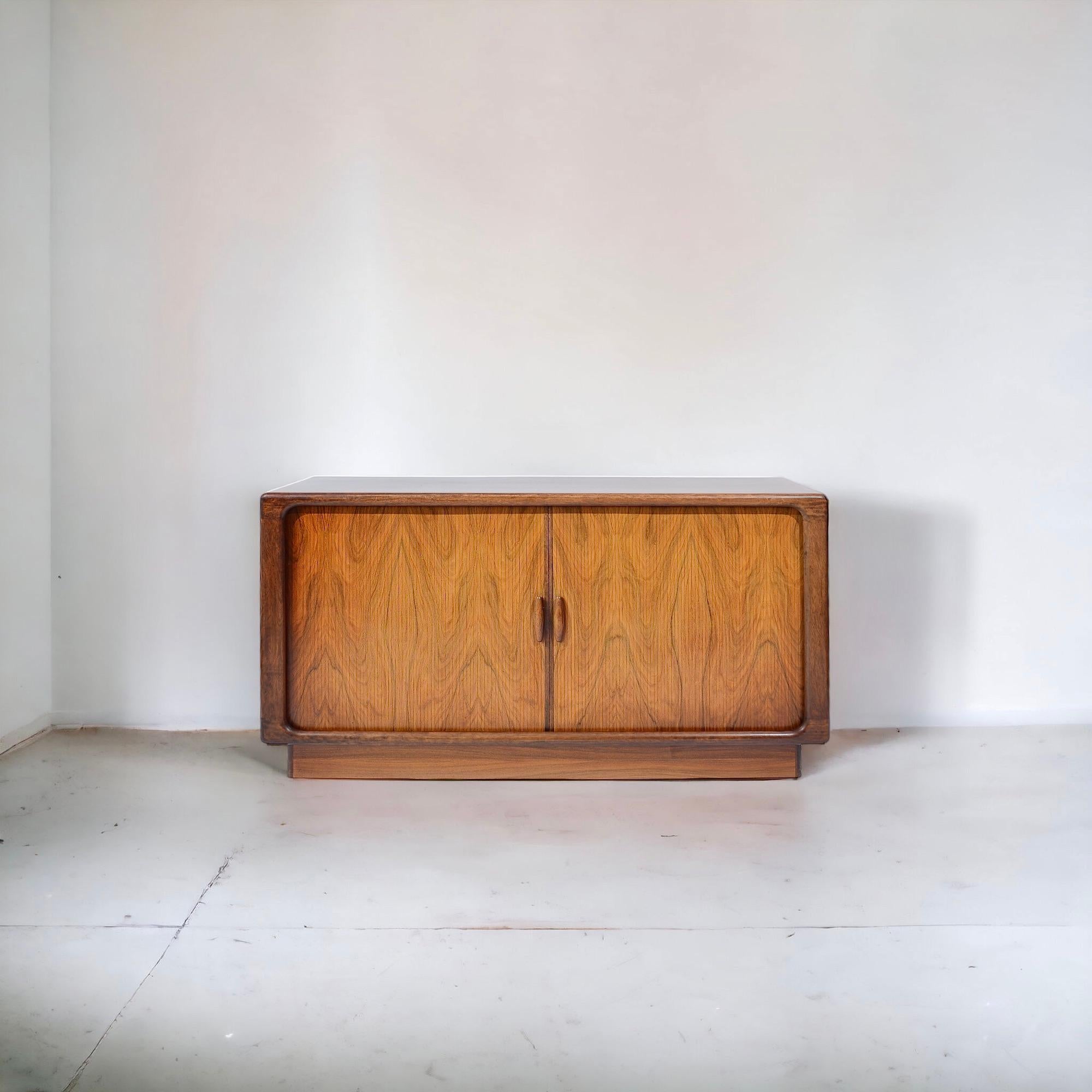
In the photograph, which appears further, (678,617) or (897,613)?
(897,613)

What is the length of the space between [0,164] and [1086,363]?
3115 mm

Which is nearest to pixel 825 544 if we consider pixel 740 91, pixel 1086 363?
pixel 1086 363

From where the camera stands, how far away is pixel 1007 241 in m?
2.73

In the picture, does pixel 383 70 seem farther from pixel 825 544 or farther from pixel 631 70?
pixel 825 544

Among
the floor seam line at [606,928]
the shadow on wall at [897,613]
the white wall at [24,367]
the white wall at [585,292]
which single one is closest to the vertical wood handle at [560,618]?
the white wall at [585,292]

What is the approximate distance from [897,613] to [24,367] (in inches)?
104

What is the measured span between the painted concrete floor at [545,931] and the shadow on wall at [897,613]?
37 centimetres

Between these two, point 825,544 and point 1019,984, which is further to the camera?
point 825,544

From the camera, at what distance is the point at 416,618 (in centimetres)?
231

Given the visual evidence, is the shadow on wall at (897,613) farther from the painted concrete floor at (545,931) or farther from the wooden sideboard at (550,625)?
the wooden sideboard at (550,625)

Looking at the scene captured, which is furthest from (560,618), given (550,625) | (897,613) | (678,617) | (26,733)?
(26,733)

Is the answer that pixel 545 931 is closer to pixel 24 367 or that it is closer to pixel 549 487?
pixel 549 487

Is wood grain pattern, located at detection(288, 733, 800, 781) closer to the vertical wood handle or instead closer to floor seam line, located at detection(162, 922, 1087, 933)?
the vertical wood handle

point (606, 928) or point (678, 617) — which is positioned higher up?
point (678, 617)
